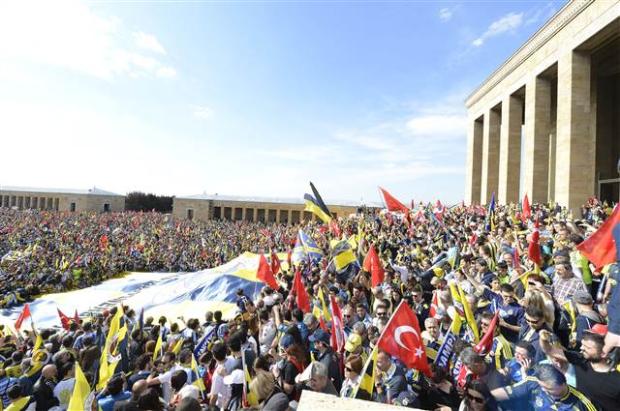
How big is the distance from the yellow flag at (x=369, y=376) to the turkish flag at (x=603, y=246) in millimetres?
3999

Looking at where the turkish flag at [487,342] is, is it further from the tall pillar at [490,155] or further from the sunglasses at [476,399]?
the tall pillar at [490,155]

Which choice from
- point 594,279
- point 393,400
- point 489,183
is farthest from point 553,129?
point 393,400

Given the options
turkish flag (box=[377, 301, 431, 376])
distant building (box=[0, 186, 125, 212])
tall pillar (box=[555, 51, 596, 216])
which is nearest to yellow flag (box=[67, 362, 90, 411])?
turkish flag (box=[377, 301, 431, 376])

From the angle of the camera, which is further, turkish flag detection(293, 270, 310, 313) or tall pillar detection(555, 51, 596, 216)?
tall pillar detection(555, 51, 596, 216)

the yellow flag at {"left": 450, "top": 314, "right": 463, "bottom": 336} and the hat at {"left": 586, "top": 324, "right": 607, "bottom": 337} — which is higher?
the hat at {"left": 586, "top": 324, "right": 607, "bottom": 337}

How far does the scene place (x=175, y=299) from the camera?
1750 cm

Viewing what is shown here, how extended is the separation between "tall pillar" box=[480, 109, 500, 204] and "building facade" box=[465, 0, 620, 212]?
0.07 metres

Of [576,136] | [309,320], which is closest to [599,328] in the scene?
[309,320]

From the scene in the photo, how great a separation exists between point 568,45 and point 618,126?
8.94m

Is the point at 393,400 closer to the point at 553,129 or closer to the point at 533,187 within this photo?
the point at 533,187

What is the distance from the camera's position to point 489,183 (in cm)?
2917

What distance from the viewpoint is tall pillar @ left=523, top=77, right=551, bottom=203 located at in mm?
22312

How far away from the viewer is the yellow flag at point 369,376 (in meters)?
3.72

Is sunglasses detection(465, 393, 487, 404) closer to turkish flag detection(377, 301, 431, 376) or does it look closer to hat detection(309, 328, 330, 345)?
turkish flag detection(377, 301, 431, 376)
